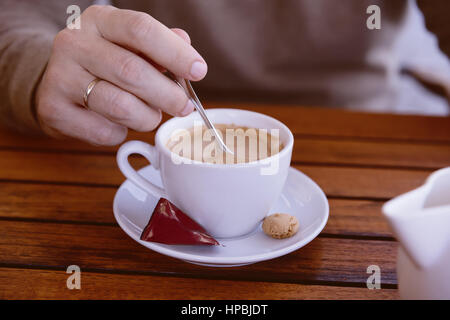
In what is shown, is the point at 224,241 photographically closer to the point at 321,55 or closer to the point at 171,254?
the point at 171,254

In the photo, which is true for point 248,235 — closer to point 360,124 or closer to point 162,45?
point 162,45

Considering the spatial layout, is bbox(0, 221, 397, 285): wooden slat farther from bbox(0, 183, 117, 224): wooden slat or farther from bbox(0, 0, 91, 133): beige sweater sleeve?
bbox(0, 0, 91, 133): beige sweater sleeve

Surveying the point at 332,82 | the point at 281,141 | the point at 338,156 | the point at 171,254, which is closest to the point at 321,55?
the point at 332,82

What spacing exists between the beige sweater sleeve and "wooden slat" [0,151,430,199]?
0.31ft

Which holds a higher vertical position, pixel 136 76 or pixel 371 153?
pixel 136 76

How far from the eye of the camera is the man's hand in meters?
0.72

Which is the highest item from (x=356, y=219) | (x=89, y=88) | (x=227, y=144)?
(x=89, y=88)

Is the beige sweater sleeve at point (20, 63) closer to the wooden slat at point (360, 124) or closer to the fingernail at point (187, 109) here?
the fingernail at point (187, 109)

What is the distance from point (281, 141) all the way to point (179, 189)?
Result: 22cm

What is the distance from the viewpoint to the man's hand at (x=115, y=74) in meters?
0.72

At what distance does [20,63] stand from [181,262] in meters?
0.65

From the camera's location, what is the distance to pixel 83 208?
790 millimetres

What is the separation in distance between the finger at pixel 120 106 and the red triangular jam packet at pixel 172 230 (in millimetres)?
178

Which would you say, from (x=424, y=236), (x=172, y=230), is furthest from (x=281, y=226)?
(x=424, y=236)
